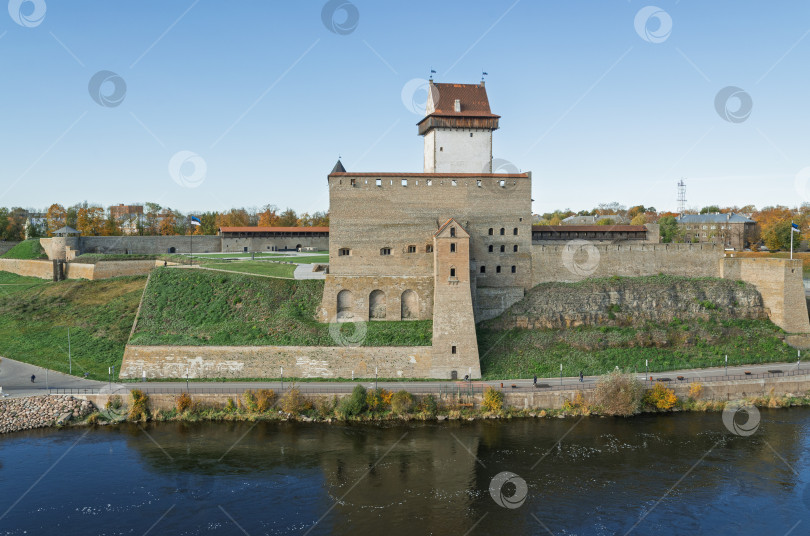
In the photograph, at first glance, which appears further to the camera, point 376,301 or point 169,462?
point 376,301

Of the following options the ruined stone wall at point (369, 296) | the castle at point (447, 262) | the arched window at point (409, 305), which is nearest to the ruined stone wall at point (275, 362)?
the castle at point (447, 262)

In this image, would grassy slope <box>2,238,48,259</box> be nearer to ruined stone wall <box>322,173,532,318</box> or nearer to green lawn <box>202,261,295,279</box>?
green lawn <box>202,261,295,279</box>

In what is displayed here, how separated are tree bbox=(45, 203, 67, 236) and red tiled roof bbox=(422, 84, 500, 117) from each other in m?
42.1

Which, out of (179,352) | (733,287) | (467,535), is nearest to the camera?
(467,535)

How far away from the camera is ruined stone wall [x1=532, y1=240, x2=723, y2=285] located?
3372 cm

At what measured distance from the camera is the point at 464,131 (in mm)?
35094

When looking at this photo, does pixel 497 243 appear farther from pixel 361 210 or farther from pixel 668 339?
pixel 668 339

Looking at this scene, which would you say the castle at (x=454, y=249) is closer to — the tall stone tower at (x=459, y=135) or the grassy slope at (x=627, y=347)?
the tall stone tower at (x=459, y=135)

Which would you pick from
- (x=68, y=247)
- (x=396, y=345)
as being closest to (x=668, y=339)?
(x=396, y=345)

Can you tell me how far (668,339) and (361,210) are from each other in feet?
55.7

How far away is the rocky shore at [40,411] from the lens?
24.6 meters

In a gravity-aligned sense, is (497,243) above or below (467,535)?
A: above

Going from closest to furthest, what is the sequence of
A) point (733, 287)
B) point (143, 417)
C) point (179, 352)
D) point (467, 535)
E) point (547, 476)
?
point (467, 535) < point (547, 476) < point (143, 417) < point (179, 352) < point (733, 287)

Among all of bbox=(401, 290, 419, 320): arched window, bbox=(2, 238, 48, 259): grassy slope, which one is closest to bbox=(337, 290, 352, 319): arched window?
bbox=(401, 290, 419, 320): arched window
